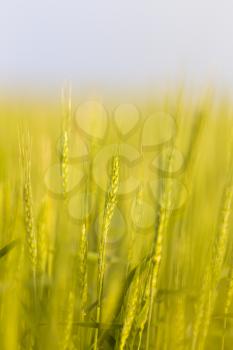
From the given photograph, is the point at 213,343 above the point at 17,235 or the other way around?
the other way around

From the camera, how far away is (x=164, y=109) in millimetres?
656

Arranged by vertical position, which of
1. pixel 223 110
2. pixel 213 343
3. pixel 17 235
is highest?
pixel 223 110

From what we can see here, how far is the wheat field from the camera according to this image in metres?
0.53

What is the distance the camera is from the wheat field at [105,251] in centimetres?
53

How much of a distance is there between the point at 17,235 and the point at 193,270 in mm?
207

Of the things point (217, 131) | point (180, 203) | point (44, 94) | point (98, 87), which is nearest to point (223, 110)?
point (217, 131)

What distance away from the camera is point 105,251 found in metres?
0.59

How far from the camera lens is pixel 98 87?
1.01 meters

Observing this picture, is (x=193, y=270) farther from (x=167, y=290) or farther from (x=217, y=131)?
(x=217, y=131)

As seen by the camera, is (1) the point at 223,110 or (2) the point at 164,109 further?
(1) the point at 223,110

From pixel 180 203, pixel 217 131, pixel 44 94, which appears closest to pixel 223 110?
pixel 217 131

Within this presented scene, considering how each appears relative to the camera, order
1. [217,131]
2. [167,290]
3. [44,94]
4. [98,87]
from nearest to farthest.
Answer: [167,290] < [98,87] < [217,131] < [44,94]

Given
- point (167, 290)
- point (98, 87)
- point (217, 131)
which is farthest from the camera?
point (217, 131)

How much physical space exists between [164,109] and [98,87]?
14.8 inches
